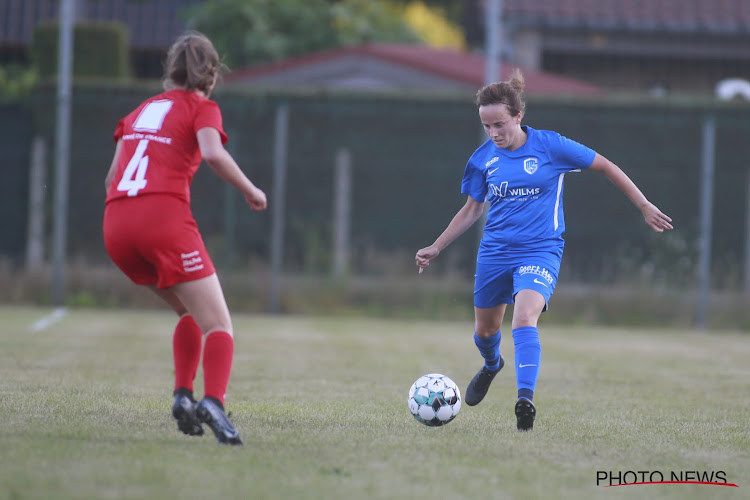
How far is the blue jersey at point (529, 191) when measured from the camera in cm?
602

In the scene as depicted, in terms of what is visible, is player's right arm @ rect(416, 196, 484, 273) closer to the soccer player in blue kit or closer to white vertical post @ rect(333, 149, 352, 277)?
the soccer player in blue kit

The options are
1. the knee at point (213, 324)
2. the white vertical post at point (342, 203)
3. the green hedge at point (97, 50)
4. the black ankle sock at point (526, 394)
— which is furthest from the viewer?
the green hedge at point (97, 50)

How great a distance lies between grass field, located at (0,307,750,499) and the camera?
A: 13.2 feet

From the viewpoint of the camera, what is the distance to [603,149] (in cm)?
1545

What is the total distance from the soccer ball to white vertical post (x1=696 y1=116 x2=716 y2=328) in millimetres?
9658

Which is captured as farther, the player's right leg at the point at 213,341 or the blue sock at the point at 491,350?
the blue sock at the point at 491,350

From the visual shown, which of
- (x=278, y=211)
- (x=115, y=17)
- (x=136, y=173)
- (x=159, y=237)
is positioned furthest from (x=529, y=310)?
(x=115, y=17)

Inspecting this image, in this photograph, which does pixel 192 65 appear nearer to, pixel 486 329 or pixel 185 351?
pixel 185 351

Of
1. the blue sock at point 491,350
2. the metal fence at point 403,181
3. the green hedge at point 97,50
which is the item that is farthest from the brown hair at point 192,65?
the green hedge at point 97,50

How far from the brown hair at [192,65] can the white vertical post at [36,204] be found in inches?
435

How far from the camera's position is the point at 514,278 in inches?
234

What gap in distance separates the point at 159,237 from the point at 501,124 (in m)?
2.14

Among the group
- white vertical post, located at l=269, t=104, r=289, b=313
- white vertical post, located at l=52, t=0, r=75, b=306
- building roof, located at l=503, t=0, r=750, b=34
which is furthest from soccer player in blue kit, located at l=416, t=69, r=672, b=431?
building roof, located at l=503, t=0, r=750, b=34

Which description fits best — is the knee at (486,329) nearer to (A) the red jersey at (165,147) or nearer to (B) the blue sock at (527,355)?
(B) the blue sock at (527,355)
